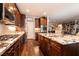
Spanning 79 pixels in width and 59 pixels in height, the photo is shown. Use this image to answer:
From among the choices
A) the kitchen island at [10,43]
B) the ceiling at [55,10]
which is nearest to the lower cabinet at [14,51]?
the kitchen island at [10,43]

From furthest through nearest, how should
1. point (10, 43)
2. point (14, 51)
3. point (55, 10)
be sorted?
point (55, 10) < point (14, 51) < point (10, 43)

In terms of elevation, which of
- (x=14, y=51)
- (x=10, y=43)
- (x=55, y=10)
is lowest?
(x=14, y=51)

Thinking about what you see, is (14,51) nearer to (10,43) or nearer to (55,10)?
(10,43)

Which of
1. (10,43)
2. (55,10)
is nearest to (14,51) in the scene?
(10,43)

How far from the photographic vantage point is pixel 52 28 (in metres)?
1.94

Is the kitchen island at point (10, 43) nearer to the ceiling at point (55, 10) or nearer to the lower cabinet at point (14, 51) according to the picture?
the lower cabinet at point (14, 51)

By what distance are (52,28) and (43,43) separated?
121 centimetres

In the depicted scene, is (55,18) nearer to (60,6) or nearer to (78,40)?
(60,6)

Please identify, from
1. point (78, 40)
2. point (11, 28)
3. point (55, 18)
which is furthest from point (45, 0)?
point (11, 28)

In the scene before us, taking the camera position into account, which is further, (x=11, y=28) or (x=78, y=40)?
(x=11, y=28)

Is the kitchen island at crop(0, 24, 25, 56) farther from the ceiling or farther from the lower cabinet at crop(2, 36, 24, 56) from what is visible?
the ceiling

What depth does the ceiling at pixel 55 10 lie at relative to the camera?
5.53 feet

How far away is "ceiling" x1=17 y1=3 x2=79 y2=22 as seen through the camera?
66.3 inches

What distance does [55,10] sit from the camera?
1785 mm
